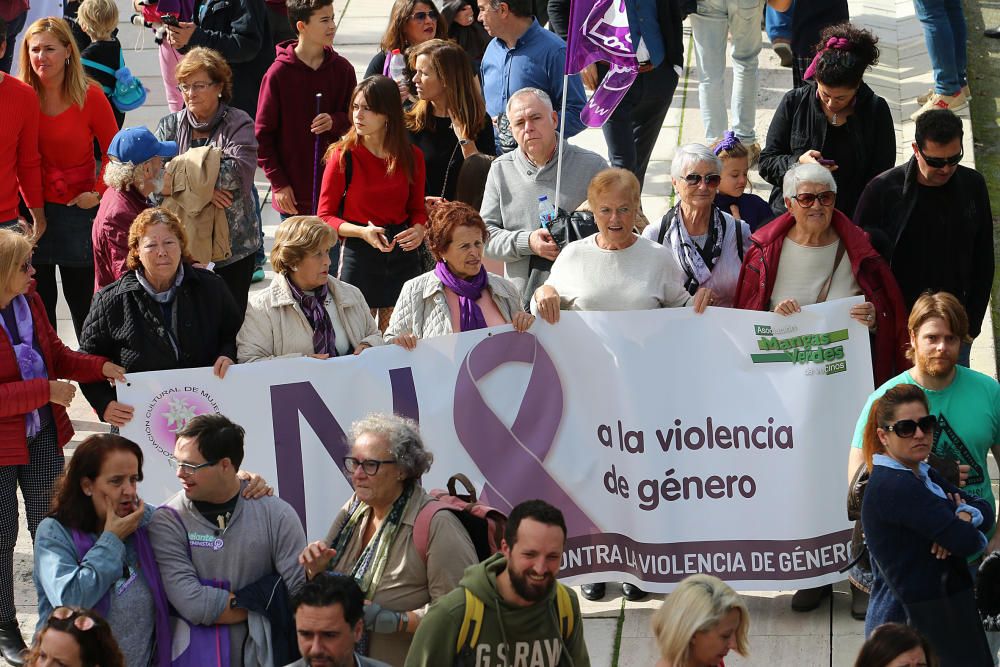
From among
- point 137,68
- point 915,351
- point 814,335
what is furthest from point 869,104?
point 137,68

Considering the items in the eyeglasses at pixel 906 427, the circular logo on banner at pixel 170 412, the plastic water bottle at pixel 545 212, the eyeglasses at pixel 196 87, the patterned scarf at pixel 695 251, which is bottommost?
the circular logo on banner at pixel 170 412

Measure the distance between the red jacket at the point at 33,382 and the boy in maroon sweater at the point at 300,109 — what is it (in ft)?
8.73

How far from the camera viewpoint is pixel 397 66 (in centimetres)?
977

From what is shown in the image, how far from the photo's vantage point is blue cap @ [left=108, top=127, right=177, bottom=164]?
811 cm

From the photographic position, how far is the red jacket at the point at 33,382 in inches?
271

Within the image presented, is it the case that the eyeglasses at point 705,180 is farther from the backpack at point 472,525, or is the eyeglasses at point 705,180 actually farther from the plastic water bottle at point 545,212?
the backpack at point 472,525

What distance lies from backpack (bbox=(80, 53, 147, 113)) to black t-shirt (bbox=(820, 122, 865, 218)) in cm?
456

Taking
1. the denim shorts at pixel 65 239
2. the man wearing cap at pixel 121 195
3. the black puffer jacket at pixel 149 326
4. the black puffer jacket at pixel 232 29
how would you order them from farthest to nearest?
the black puffer jacket at pixel 232 29, the denim shorts at pixel 65 239, the man wearing cap at pixel 121 195, the black puffer jacket at pixel 149 326

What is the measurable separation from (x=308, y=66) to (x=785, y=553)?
13.7 feet

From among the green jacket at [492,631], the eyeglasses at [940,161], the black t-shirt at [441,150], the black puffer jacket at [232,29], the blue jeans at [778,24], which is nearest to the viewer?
the green jacket at [492,631]

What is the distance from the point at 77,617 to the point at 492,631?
1324mm

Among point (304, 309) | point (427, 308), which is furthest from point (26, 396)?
point (427, 308)

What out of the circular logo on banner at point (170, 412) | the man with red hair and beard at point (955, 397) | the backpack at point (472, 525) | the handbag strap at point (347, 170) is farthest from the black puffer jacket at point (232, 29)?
the man with red hair and beard at point (955, 397)

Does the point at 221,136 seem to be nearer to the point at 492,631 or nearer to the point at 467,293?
the point at 467,293
